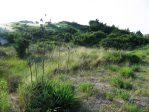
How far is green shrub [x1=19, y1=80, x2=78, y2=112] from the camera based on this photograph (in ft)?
24.2

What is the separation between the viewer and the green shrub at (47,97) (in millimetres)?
7367

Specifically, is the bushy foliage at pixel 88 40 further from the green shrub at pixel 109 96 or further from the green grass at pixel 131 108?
the green grass at pixel 131 108

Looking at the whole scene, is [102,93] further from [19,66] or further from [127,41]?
[127,41]

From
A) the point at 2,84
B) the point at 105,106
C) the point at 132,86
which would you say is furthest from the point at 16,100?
the point at 132,86

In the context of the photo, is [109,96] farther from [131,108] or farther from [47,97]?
[47,97]

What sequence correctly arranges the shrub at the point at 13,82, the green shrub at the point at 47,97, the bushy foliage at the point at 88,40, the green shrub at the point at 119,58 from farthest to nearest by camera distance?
1. the bushy foliage at the point at 88,40
2. the green shrub at the point at 119,58
3. the shrub at the point at 13,82
4. the green shrub at the point at 47,97

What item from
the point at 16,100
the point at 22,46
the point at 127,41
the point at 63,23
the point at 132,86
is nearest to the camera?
the point at 16,100

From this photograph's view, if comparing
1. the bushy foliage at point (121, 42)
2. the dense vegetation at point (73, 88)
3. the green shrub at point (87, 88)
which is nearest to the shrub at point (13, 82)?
the dense vegetation at point (73, 88)

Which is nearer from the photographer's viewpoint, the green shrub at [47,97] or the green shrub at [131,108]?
the green shrub at [47,97]

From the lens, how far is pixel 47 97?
7.45m

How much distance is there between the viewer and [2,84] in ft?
27.5

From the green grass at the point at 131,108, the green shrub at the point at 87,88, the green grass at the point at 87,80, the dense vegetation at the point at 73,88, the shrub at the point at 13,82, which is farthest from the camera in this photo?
the shrub at the point at 13,82

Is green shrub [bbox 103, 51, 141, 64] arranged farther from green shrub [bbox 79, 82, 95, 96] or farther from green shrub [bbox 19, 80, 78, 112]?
green shrub [bbox 19, 80, 78, 112]

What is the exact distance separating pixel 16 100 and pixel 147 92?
3.80 meters
